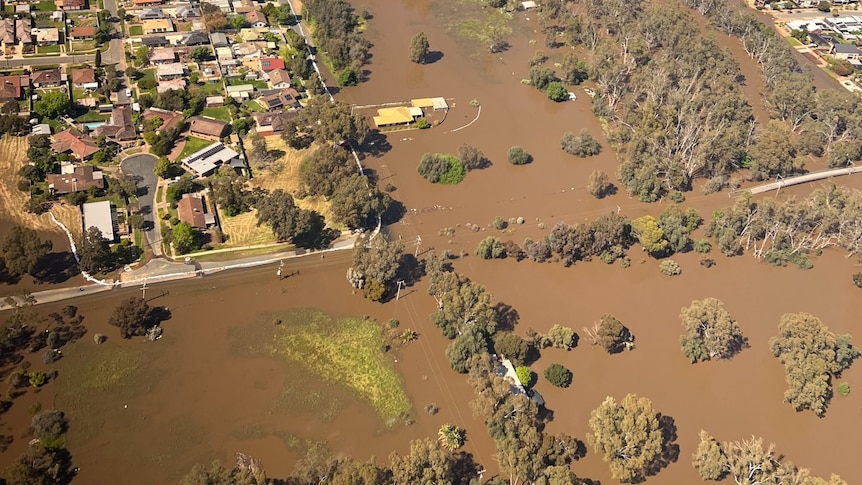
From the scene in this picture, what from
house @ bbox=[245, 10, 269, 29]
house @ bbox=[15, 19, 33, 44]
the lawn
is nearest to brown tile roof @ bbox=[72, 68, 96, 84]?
house @ bbox=[15, 19, 33, 44]

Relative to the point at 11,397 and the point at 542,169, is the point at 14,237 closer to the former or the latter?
the point at 11,397

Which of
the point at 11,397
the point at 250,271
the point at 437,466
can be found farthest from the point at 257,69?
the point at 437,466

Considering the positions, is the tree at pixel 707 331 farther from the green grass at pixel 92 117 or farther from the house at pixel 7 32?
the house at pixel 7 32

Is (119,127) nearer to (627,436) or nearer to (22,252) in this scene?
(22,252)

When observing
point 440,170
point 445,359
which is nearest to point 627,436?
point 445,359

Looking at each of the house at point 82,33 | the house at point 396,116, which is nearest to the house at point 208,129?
the house at point 396,116

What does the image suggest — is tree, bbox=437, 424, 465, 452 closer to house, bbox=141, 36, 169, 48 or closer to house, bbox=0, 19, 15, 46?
house, bbox=141, 36, 169, 48
